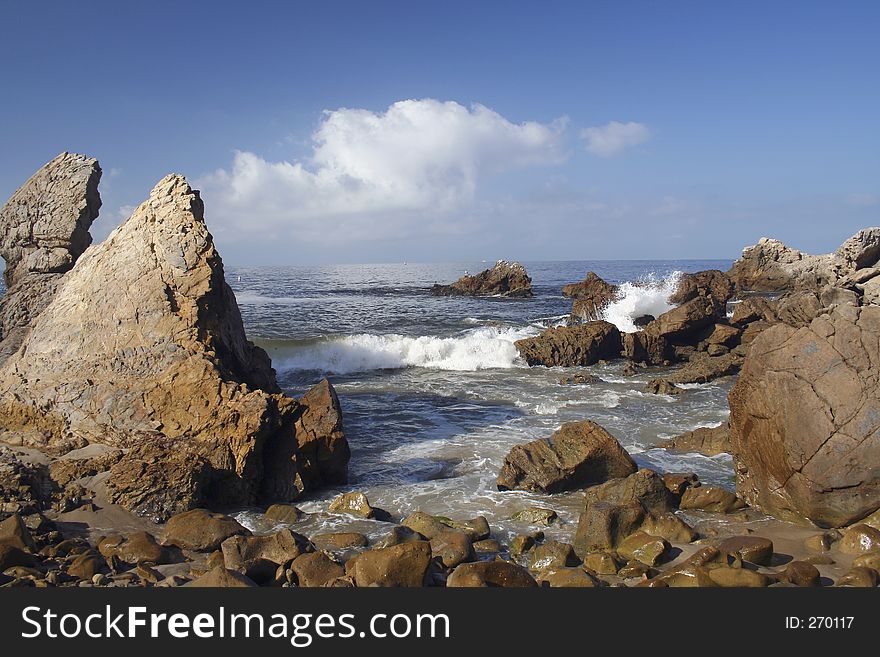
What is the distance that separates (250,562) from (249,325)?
23394mm

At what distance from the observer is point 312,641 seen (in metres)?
4.07

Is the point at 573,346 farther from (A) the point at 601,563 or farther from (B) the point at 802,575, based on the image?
(B) the point at 802,575

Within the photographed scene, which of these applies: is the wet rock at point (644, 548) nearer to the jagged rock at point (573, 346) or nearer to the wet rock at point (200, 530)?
the wet rock at point (200, 530)

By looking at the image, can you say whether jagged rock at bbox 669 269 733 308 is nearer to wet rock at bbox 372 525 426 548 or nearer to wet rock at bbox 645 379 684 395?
wet rock at bbox 645 379 684 395

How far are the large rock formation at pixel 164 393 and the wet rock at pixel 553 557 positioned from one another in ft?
11.6

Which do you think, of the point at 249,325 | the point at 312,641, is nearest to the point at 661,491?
the point at 312,641

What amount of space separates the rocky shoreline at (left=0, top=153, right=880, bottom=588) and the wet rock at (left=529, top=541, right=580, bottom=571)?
19 millimetres

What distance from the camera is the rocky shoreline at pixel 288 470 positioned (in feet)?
17.8

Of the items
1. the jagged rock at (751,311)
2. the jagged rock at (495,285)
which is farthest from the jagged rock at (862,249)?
the jagged rock at (495,285)

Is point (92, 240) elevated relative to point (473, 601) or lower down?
elevated

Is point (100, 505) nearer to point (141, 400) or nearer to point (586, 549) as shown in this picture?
point (141, 400)

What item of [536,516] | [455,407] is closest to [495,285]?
[455,407]

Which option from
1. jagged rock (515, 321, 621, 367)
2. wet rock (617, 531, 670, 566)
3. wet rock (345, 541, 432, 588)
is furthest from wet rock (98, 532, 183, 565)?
jagged rock (515, 321, 621, 367)

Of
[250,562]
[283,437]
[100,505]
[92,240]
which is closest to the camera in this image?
[250,562]
